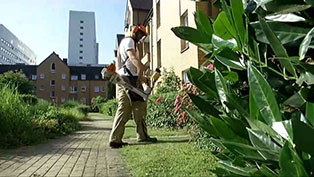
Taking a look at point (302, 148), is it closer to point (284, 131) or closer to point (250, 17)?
point (284, 131)

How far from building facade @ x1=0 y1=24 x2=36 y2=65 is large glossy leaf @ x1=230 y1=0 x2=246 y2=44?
88.2 m

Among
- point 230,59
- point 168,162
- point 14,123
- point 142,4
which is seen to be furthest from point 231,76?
point 142,4

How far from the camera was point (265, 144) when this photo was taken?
85 cm

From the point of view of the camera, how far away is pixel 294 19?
0.94 metres

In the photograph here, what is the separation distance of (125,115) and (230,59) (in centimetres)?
467

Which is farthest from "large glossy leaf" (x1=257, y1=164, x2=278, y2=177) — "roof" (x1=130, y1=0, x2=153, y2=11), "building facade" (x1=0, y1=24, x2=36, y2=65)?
"building facade" (x1=0, y1=24, x2=36, y2=65)

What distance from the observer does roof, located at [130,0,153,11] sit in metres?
30.9

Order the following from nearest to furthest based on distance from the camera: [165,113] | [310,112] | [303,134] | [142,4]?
[303,134] < [310,112] < [165,113] < [142,4]

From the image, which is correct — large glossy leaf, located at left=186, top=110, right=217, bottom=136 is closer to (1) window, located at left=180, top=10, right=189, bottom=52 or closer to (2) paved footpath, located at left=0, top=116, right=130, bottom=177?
(2) paved footpath, located at left=0, top=116, right=130, bottom=177

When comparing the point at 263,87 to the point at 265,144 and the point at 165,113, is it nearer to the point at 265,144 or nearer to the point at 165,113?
the point at 265,144

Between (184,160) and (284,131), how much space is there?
319cm

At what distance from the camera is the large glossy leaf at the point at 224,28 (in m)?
1.08

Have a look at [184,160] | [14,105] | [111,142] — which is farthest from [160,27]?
[184,160]

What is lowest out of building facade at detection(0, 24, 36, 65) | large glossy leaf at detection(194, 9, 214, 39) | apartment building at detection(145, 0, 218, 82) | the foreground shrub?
the foreground shrub
